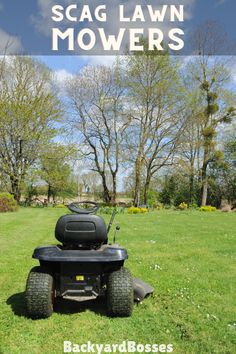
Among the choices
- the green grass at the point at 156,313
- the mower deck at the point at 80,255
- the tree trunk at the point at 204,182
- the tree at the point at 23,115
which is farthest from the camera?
the tree trunk at the point at 204,182

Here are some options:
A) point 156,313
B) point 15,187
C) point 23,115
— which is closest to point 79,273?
point 156,313

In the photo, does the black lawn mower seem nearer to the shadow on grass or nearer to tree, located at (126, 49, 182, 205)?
the shadow on grass

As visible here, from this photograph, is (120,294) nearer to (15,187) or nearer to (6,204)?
(6,204)

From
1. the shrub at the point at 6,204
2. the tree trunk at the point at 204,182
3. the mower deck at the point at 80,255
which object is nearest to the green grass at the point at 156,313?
the mower deck at the point at 80,255

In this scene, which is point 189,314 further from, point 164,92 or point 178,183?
point 178,183

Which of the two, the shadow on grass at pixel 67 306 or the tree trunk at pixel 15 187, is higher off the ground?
the tree trunk at pixel 15 187

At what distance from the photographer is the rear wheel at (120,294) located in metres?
3.70

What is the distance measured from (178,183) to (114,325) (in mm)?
27255

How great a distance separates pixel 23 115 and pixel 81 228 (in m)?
22.7

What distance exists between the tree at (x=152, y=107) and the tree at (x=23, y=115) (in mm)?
6431

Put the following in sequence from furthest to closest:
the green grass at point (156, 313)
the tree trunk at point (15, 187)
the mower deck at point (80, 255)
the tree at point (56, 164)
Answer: the tree at point (56, 164) < the tree trunk at point (15, 187) < the mower deck at point (80, 255) < the green grass at point (156, 313)

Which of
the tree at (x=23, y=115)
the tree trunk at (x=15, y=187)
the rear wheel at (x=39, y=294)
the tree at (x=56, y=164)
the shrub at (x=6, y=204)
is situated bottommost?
the rear wheel at (x=39, y=294)

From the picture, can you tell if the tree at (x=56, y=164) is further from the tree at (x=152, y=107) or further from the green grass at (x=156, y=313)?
the green grass at (x=156, y=313)

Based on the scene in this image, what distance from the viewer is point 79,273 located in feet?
12.3
